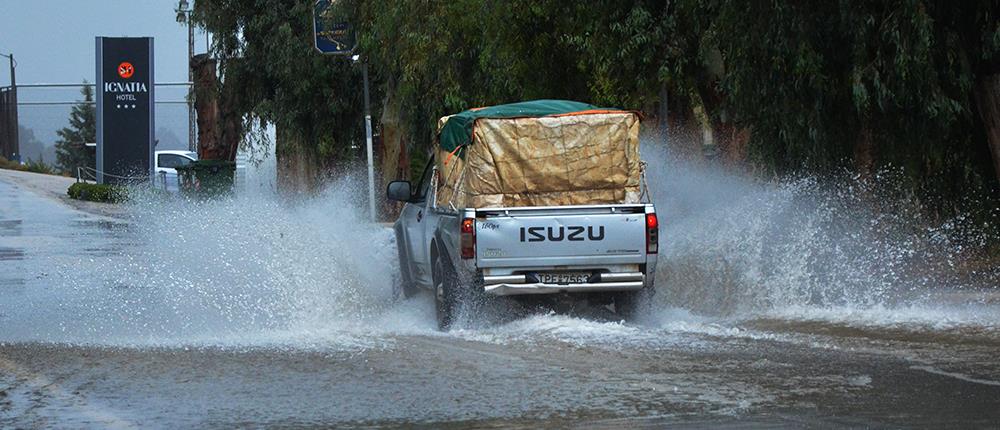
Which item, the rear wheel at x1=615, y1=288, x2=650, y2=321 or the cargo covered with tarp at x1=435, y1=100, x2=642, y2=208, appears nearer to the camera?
the rear wheel at x1=615, y1=288, x2=650, y2=321

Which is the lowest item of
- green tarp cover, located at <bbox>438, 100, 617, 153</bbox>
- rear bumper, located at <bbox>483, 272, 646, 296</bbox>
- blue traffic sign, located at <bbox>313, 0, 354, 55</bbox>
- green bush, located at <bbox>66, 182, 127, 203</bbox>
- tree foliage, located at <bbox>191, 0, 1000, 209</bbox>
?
A: green bush, located at <bbox>66, 182, 127, 203</bbox>

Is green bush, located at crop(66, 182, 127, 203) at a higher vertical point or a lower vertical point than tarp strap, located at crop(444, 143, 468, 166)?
lower

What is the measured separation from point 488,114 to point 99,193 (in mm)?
39692

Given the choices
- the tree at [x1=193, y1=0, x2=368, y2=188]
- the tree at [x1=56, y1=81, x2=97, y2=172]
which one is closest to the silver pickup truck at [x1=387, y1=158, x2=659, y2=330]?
the tree at [x1=193, y1=0, x2=368, y2=188]

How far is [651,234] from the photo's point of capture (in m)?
13.4

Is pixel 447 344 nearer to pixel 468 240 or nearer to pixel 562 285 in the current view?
pixel 468 240

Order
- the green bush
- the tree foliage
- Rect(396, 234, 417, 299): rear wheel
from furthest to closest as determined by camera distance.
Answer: the green bush, the tree foliage, Rect(396, 234, 417, 299): rear wheel

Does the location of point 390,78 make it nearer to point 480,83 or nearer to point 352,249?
point 480,83

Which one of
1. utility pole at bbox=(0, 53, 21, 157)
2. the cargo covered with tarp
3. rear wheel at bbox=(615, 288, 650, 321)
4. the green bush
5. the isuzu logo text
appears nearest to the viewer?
the isuzu logo text

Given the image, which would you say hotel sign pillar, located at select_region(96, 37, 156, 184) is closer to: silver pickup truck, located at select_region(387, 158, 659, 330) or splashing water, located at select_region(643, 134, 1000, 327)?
splashing water, located at select_region(643, 134, 1000, 327)

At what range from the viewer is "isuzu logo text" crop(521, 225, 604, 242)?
13.2 metres

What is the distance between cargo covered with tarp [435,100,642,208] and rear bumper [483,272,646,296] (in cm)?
129

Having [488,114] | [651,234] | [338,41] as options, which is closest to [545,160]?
[488,114]

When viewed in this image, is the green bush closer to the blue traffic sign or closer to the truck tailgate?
the blue traffic sign
